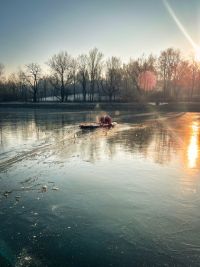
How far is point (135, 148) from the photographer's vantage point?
68.1 feet

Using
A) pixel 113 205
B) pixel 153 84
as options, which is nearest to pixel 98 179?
pixel 113 205

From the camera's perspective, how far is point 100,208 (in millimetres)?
10219

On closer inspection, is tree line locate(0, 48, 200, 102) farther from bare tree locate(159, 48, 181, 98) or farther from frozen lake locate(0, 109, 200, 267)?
frozen lake locate(0, 109, 200, 267)

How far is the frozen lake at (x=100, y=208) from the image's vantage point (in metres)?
7.43

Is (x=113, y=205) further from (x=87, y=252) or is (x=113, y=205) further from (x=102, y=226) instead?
(x=87, y=252)

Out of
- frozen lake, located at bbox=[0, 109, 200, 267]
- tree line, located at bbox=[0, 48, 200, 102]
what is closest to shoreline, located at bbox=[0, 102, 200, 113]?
tree line, located at bbox=[0, 48, 200, 102]

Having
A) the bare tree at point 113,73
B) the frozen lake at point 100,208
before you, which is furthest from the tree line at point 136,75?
the frozen lake at point 100,208

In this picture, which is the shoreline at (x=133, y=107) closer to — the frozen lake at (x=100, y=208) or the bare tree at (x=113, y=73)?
the bare tree at (x=113, y=73)

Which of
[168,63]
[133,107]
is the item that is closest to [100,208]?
[133,107]

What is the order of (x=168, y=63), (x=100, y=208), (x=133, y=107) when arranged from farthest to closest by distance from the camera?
(x=168, y=63) < (x=133, y=107) < (x=100, y=208)

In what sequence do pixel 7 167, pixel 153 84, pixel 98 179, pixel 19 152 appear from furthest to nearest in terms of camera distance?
pixel 153 84
pixel 19 152
pixel 7 167
pixel 98 179

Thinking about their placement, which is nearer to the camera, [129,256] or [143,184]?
[129,256]

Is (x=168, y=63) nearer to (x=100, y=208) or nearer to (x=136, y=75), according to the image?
(x=136, y=75)

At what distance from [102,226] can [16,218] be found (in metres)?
2.55
